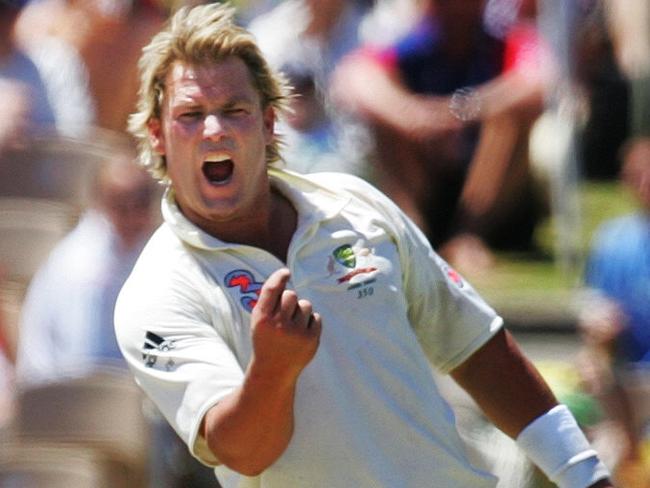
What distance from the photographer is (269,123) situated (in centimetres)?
369

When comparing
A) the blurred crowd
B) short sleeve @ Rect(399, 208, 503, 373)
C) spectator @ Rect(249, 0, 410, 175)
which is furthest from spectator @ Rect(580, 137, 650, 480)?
short sleeve @ Rect(399, 208, 503, 373)

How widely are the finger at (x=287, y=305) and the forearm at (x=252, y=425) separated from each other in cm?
12

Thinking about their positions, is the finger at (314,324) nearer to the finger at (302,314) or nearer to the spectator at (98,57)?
the finger at (302,314)

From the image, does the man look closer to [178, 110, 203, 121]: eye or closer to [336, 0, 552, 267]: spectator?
[178, 110, 203, 121]: eye

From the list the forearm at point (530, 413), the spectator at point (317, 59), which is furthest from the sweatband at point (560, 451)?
the spectator at point (317, 59)

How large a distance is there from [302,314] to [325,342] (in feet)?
1.34

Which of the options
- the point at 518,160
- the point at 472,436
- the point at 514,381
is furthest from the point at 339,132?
the point at 514,381

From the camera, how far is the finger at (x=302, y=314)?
120 inches

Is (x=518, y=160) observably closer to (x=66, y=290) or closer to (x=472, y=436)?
(x=66, y=290)

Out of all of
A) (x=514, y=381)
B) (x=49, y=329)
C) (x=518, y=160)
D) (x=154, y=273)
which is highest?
(x=154, y=273)

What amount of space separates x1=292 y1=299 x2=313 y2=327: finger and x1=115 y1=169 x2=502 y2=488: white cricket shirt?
268mm

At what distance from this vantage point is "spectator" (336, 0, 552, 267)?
713 centimetres

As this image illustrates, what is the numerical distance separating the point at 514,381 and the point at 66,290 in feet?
9.63

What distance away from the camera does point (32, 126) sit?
712 cm
